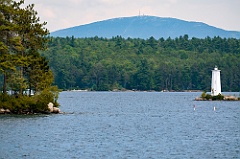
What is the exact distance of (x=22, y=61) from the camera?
67500 millimetres

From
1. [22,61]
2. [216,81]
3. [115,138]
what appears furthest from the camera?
[216,81]

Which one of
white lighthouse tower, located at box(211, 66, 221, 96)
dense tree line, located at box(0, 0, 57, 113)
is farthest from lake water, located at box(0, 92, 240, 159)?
white lighthouse tower, located at box(211, 66, 221, 96)

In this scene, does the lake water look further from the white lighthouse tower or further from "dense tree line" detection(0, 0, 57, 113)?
the white lighthouse tower

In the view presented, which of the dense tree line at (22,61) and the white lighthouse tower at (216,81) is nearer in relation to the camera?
the dense tree line at (22,61)

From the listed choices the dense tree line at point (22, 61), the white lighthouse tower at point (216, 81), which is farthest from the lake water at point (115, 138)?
the white lighthouse tower at point (216, 81)

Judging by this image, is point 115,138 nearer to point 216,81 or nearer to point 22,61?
point 22,61

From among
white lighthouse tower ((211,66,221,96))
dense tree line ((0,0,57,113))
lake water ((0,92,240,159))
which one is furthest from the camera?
white lighthouse tower ((211,66,221,96))

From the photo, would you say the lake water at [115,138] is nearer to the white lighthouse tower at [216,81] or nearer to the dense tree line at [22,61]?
the dense tree line at [22,61]

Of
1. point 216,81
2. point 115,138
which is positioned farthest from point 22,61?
point 216,81

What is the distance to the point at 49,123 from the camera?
56719 millimetres

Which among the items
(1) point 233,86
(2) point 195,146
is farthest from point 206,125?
(1) point 233,86

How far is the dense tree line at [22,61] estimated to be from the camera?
6556cm

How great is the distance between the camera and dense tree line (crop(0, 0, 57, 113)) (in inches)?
2581

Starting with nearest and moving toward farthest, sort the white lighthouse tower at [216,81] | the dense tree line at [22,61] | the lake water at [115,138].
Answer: the lake water at [115,138]
the dense tree line at [22,61]
the white lighthouse tower at [216,81]
